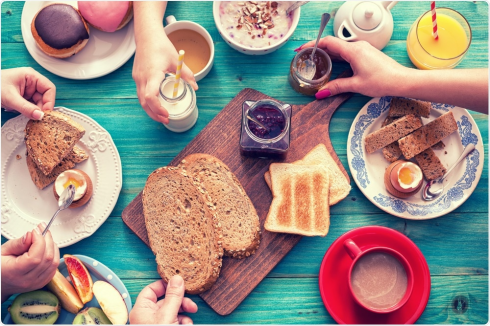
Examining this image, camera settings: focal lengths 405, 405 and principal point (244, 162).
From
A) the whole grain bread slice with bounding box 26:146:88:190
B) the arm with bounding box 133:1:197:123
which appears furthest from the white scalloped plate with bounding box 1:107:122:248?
the arm with bounding box 133:1:197:123

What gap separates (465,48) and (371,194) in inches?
30.8

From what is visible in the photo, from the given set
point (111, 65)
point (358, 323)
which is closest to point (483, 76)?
point (358, 323)

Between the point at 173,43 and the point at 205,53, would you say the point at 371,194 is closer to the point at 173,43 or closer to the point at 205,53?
the point at 205,53

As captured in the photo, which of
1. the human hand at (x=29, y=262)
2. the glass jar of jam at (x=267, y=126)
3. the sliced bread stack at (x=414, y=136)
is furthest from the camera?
the sliced bread stack at (x=414, y=136)

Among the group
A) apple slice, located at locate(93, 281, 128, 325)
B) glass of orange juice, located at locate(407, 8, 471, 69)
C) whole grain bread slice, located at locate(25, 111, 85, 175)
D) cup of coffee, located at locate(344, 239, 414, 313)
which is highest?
glass of orange juice, located at locate(407, 8, 471, 69)

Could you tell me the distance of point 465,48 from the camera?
5.99 ft

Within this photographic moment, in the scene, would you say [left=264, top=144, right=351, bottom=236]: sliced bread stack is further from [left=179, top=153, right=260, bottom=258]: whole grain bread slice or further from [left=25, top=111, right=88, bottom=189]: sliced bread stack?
[left=25, top=111, right=88, bottom=189]: sliced bread stack

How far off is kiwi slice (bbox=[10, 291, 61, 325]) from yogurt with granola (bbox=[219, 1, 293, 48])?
1.42 metres

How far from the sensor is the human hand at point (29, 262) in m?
1.60

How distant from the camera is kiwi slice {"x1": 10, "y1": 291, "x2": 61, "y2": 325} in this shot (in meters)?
1.75

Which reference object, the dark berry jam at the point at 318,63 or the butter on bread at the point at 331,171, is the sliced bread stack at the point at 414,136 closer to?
the butter on bread at the point at 331,171

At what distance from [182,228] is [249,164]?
0.42m

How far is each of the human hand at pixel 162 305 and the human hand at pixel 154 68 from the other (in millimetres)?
716

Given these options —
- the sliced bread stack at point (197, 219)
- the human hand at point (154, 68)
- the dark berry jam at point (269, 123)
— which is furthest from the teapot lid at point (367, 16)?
the sliced bread stack at point (197, 219)
